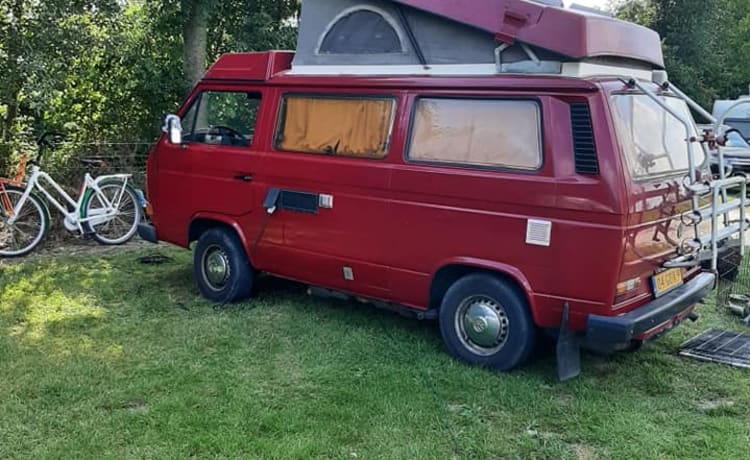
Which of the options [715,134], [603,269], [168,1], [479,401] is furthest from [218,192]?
[168,1]

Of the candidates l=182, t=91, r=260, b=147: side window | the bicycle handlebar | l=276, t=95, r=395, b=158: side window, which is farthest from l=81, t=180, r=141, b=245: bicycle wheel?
l=276, t=95, r=395, b=158: side window

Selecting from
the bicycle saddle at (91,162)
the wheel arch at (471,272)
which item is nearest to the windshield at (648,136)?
the wheel arch at (471,272)

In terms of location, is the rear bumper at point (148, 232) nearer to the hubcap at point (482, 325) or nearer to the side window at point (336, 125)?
the side window at point (336, 125)

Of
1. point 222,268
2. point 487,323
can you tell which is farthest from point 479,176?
point 222,268

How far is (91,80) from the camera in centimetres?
979

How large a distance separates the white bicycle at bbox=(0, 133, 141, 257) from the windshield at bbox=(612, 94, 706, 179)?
20.2 feet

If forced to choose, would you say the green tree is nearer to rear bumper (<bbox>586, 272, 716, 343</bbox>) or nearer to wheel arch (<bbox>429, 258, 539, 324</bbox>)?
rear bumper (<bbox>586, 272, 716, 343</bbox>)

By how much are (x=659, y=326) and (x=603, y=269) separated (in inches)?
26.4

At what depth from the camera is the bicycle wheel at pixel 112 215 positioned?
8.20 meters

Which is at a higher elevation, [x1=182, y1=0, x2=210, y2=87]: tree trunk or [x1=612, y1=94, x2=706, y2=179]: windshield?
[x1=182, y1=0, x2=210, y2=87]: tree trunk

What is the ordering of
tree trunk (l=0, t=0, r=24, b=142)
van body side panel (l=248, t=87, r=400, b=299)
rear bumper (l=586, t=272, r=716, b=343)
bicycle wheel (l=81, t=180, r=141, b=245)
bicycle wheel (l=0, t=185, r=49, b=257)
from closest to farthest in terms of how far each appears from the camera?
rear bumper (l=586, t=272, r=716, b=343) < van body side panel (l=248, t=87, r=400, b=299) < bicycle wheel (l=0, t=185, r=49, b=257) < tree trunk (l=0, t=0, r=24, b=142) < bicycle wheel (l=81, t=180, r=141, b=245)

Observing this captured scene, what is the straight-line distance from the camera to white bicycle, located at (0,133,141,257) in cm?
762

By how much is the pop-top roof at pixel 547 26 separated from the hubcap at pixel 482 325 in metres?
1.69

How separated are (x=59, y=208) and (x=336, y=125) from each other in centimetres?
440
